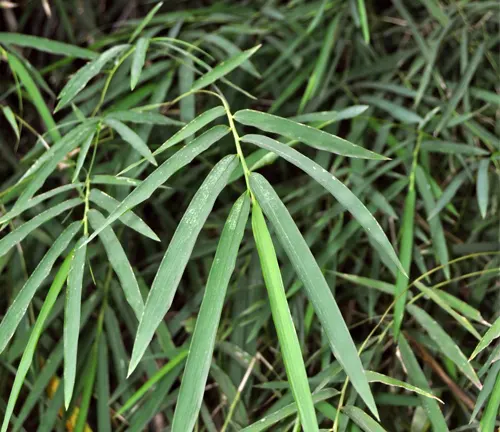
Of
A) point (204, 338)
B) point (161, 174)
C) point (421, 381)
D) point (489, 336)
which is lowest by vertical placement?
point (421, 381)

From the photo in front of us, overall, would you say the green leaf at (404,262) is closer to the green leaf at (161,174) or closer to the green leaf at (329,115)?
the green leaf at (329,115)

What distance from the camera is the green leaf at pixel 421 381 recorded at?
0.69 metres

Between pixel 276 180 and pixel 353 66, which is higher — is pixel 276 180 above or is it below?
below

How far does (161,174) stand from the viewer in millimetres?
571

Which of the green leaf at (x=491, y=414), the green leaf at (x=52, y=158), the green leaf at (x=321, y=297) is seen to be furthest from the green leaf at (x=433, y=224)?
the green leaf at (x=52, y=158)

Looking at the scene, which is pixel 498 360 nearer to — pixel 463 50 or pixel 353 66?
pixel 463 50

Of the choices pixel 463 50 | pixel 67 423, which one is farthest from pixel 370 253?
pixel 67 423

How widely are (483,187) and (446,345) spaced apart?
0.75 feet

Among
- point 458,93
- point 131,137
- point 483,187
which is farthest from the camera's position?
point 458,93

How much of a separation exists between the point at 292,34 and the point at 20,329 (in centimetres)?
65

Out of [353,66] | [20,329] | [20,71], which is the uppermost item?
[20,71]

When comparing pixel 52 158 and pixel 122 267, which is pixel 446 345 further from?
pixel 52 158

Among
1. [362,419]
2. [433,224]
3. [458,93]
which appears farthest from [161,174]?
[458,93]

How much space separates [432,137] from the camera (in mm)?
948
